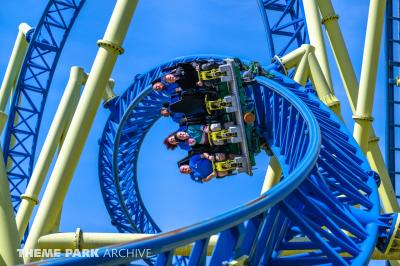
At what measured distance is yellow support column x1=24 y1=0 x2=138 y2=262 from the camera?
957 centimetres

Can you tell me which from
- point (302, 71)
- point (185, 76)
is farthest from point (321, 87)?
point (185, 76)

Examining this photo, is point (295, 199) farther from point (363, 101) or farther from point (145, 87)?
point (145, 87)

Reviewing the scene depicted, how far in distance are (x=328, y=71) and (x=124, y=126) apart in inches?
219

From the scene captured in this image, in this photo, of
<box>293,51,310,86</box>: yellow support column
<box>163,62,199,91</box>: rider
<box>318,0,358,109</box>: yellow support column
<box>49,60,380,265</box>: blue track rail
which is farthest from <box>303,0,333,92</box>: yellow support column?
<box>163,62,199,91</box>: rider

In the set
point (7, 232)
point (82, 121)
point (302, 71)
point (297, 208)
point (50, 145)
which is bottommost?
point (7, 232)

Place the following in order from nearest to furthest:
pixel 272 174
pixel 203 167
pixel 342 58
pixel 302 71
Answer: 1. pixel 203 167
2. pixel 272 174
3. pixel 302 71
4. pixel 342 58

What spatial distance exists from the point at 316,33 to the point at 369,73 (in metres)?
1.28

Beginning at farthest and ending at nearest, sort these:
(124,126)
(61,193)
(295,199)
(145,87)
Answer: (124,126), (145,87), (61,193), (295,199)

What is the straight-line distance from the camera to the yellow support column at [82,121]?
9.57 metres

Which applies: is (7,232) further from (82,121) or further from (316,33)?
(316,33)

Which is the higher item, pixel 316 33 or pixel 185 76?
pixel 316 33

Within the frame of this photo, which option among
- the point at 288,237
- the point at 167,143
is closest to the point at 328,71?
the point at 167,143

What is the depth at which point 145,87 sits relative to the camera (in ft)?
50.2

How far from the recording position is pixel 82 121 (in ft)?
32.6
